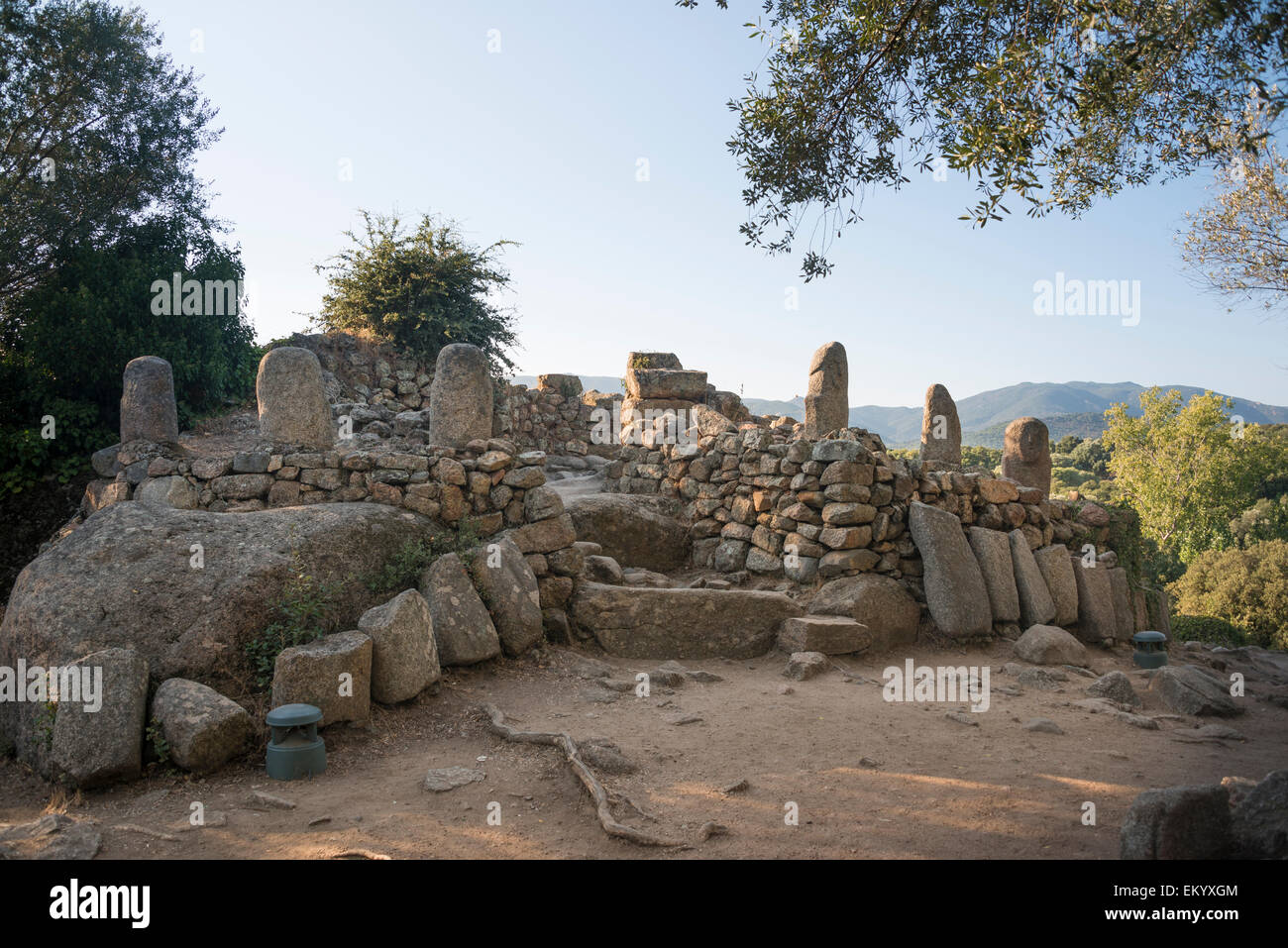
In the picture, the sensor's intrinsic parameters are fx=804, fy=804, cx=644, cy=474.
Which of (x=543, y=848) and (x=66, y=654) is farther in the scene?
(x=66, y=654)

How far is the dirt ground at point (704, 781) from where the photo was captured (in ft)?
13.9

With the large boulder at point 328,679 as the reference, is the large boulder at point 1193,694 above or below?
below

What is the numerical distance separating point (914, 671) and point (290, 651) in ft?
19.8

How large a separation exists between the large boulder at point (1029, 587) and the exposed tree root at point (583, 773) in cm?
664

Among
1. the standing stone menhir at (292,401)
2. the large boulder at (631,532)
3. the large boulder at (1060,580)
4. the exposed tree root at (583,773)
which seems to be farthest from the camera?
the large boulder at (631,532)

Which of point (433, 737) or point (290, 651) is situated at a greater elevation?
point (290, 651)

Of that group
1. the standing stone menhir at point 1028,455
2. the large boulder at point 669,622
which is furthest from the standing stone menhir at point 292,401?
the standing stone menhir at point 1028,455

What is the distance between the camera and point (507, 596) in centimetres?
778

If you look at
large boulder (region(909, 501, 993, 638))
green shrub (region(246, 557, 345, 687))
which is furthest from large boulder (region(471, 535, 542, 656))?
large boulder (region(909, 501, 993, 638))

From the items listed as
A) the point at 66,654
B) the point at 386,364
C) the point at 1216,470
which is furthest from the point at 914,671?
the point at 1216,470

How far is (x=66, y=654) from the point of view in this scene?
5.75 m

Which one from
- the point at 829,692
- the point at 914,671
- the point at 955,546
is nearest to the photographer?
the point at 829,692

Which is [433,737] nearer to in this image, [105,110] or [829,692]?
[829,692]

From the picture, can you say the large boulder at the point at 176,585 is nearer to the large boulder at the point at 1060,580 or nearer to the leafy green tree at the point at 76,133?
the large boulder at the point at 1060,580
